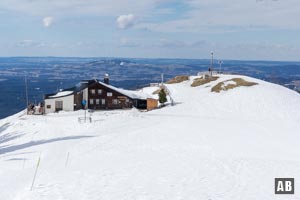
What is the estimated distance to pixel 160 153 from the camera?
33.4 m

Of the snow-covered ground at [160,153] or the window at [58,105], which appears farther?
the window at [58,105]

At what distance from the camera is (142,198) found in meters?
21.3

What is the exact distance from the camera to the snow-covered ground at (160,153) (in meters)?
23.1

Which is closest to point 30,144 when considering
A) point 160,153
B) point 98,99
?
point 160,153

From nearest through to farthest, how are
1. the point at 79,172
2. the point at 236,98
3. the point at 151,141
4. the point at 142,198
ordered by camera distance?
the point at 142,198, the point at 79,172, the point at 151,141, the point at 236,98

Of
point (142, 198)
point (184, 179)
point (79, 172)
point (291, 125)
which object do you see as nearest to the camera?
point (142, 198)

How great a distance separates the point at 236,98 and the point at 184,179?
44349mm

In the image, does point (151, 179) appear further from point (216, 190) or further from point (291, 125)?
point (291, 125)

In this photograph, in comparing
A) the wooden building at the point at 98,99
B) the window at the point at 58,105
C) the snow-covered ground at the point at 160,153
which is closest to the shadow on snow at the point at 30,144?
the snow-covered ground at the point at 160,153

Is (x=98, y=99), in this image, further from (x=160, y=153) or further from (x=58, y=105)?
(x=160, y=153)

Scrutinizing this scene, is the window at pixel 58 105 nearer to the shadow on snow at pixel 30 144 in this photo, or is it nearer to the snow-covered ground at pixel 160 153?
the snow-covered ground at pixel 160 153

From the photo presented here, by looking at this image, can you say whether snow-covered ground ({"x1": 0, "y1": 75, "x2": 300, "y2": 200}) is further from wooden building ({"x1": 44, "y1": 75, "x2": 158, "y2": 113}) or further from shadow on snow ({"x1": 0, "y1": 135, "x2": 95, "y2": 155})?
wooden building ({"x1": 44, "y1": 75, "x2": 158, "y2": 113})

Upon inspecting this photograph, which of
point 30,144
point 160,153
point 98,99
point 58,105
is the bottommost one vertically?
point 30,144

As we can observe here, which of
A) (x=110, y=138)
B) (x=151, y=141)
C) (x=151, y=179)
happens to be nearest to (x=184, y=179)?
(x=151, y=179)
